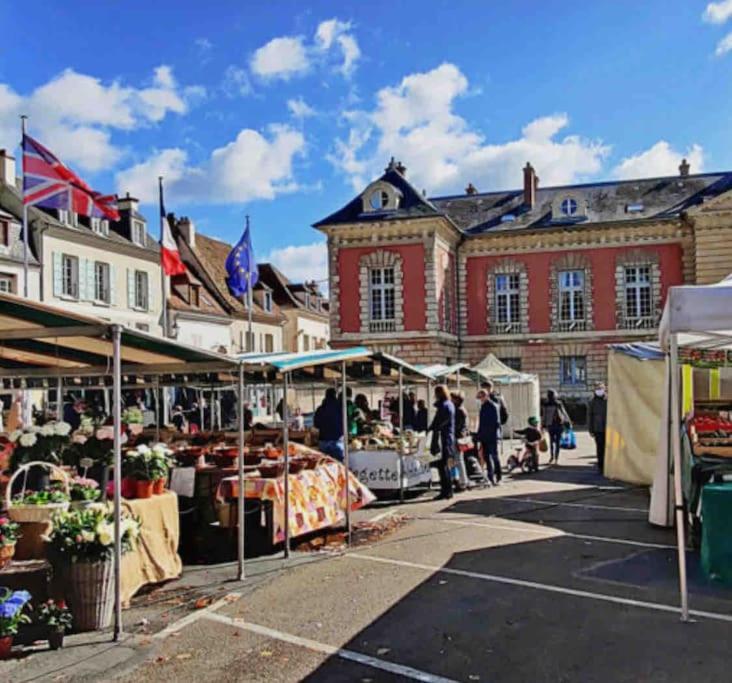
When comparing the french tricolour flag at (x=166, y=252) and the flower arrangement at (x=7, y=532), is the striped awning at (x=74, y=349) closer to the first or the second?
the flower arrangement at (x=7, y=532)

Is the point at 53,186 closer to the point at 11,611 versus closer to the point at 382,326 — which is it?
the point at 11,611

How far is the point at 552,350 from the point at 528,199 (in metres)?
7.75

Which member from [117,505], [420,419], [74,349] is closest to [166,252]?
[420,419]

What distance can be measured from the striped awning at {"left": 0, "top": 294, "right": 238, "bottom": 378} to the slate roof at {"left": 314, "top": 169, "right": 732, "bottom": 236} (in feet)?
91.1

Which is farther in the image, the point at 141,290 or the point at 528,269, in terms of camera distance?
the point at 528,269

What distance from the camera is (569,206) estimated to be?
38031mm

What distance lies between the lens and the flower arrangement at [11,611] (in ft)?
16.6

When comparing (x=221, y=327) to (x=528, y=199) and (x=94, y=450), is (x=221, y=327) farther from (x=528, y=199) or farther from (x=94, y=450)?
(x=94, y=450)

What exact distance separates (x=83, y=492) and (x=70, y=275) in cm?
2808

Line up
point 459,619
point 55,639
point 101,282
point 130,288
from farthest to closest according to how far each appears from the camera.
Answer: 1. point 130,288
2. point 101,282
3. point 459,619
4. point 55,639

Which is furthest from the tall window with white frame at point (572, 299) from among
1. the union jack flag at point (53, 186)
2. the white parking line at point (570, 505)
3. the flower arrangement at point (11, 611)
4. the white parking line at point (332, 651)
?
the flower arrangement at point (11, 611)

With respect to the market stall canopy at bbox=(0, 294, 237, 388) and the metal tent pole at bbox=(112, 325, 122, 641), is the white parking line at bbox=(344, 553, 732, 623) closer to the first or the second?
the market stall canopy at bbox=(0, 294, 237, 388)

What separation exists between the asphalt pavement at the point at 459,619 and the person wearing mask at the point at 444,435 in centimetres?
286

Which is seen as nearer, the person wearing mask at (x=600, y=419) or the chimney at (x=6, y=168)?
the person wearing mask at (x=600, y=419)
